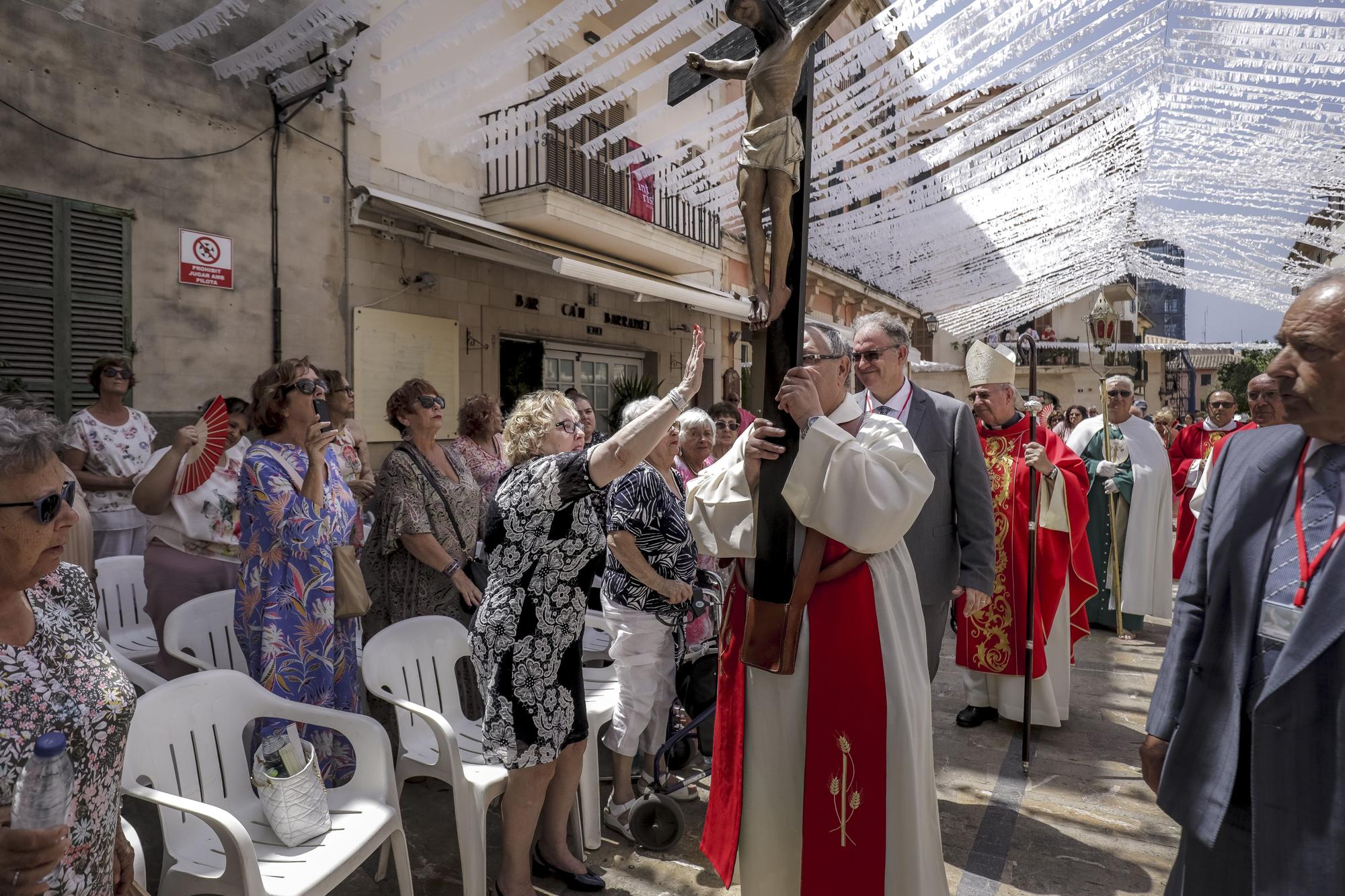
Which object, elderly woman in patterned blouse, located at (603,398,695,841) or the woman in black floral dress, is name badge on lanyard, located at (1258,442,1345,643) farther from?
elderly woman in patterned blouse, located at (603,398,695,841)

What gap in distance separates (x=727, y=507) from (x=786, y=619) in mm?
371

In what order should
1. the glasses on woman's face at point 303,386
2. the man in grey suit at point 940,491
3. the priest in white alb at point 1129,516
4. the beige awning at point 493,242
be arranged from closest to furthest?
1. the glasses on woman's face at point 303,386
2. the man in grey suit at point 940,491
3. the priest in white alb at point 1129,516
4. the beige awning at point 493,242

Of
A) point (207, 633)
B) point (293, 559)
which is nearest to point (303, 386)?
point (293, 559)

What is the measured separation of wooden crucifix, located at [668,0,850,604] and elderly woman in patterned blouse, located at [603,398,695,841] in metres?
1.12

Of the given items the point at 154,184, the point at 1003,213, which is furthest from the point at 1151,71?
the point at 154,184

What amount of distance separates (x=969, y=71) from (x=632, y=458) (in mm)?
5450

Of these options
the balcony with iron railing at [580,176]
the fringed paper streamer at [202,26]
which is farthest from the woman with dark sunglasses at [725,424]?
the fringed paper streamer at [202,26]

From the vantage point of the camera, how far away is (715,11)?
18.0ft

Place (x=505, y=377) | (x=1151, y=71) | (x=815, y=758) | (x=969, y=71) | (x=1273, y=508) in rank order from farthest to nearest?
(x=505, y=377)
(x=1151, y=71)
(x=969, y=71)
(x=815, y=758)
(x=1273, y=508)

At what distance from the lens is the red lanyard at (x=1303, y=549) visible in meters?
1.62

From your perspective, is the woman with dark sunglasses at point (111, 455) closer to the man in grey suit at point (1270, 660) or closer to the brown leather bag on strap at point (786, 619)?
the brown leather bag on strap at point (786, 619)

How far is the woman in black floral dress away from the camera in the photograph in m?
2.58

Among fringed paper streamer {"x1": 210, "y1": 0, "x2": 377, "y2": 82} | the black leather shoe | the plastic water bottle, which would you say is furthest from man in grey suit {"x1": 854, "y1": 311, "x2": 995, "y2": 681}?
fringed paper streamer {"x1": 210, "y1": 0, "x2": 377, "y2": 82}

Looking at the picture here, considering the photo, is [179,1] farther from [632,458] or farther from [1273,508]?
[1273,508]
